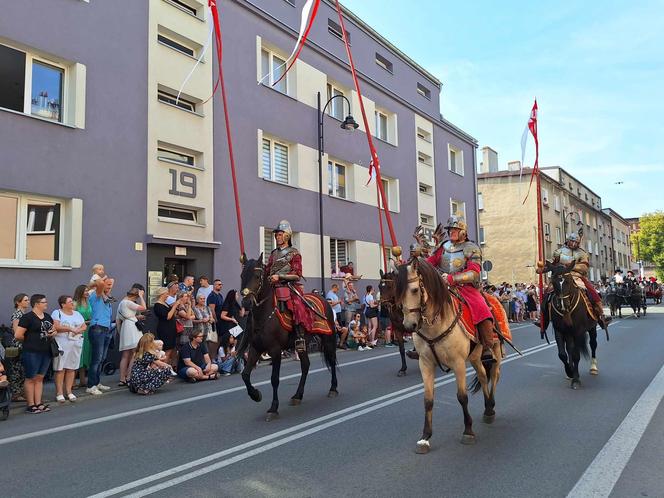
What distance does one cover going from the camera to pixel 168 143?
47.2 feet

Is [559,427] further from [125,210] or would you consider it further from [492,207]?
[492,207]

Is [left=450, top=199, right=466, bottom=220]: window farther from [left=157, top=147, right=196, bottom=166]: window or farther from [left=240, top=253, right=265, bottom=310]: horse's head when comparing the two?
[left=240, top=253, right=265, bottom=310]: horse's head

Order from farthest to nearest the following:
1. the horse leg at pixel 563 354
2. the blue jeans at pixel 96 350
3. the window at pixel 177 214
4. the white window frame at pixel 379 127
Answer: the white window frame at pixel 379 127 < the window at pixel 177 214 < the blue jeans at pixel 96 350 < the horse leg at pixel 563 354

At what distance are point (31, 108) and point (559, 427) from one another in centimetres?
1205

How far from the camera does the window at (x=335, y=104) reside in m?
21.7

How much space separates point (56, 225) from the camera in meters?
11.8

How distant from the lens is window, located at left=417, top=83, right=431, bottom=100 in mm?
28706

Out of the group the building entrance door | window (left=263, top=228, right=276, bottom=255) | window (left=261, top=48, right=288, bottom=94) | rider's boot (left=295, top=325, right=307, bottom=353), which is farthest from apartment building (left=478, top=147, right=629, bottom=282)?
rider's boot (left=295, top=325, right=307, bottom=353)

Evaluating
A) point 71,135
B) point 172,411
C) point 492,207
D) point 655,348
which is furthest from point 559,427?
point 492,207

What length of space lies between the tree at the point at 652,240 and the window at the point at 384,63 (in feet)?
182

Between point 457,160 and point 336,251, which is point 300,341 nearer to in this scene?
point 336,251

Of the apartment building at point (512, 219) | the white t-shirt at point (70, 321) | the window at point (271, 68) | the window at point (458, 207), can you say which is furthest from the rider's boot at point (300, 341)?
the apartment building at point (512, 219)

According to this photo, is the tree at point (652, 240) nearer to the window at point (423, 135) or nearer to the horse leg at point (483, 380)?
the window at point (423, 135)

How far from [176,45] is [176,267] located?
263 inches
